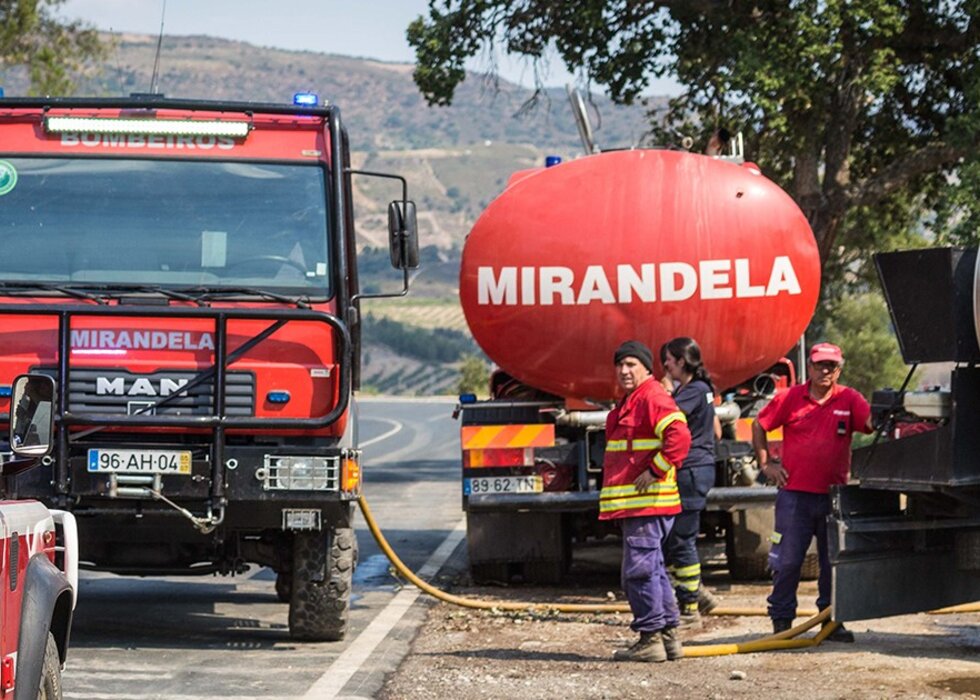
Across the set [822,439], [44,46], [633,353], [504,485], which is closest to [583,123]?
[504,485]

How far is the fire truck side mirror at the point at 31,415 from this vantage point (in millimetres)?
5512

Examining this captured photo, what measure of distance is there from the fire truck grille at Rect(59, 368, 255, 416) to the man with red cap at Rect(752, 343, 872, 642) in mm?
2972

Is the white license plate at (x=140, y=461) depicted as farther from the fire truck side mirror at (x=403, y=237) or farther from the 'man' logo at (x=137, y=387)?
the fire truck side mirror at (x=403, y=237)

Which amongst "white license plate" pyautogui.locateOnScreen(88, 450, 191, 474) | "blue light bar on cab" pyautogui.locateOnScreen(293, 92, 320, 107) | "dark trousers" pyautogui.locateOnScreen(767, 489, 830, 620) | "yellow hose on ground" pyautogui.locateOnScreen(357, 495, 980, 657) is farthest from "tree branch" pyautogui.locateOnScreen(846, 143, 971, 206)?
"white license plate" pyautogui.locateOnScreen(88, 450, 191, 474)

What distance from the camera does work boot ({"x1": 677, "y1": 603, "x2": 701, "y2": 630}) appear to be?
11.0m

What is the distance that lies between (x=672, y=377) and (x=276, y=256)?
2.59 m

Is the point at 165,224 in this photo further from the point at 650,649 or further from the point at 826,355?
the point at 826,355

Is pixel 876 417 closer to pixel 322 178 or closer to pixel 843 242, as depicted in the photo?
pixel 322 178

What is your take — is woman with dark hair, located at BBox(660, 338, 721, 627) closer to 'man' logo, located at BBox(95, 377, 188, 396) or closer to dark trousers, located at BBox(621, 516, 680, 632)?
dark trousers, located at BBox(621, 516, 680, 632)

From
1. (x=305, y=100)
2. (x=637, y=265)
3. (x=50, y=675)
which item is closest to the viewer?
(x=50, y=675)

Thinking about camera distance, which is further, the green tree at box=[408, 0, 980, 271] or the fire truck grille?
the green tree at box=[408, 0, 980, 271]

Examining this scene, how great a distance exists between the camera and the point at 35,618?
560cm

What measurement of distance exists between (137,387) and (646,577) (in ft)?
9.27

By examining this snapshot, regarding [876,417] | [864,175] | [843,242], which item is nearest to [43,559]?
[876,417]
